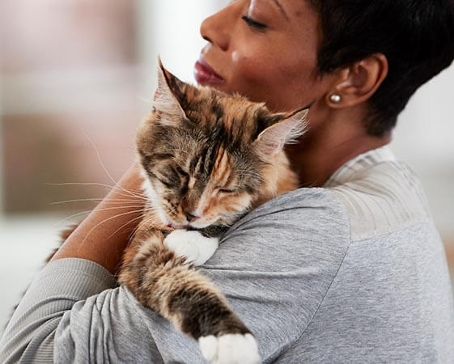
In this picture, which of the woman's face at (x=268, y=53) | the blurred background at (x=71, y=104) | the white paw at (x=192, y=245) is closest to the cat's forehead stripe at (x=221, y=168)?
the white paw at (x=192, y=245)

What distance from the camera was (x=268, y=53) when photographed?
1.40 m

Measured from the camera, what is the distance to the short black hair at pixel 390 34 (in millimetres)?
1366

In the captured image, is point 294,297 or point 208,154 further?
point 208,154

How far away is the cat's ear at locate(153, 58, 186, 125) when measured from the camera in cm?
120

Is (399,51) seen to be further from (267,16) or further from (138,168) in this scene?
(138,168)

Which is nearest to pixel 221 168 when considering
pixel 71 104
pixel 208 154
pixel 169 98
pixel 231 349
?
pixel 208 154

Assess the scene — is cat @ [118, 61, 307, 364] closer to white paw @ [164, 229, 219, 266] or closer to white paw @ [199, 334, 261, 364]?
white paw @ [164, 229, 219, 266]

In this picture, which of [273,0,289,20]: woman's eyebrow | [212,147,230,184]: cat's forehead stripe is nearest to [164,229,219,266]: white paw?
[212,147,230,184]: cat's forehead stripe

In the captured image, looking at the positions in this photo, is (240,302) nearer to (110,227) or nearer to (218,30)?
(110,227)

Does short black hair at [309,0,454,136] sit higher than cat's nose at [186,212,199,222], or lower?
higher

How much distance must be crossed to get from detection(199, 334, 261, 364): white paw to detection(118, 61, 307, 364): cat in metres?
0.16

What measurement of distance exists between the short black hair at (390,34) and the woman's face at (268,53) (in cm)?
3

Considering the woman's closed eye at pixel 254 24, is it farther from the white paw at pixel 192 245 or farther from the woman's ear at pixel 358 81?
the white paw at pixel 192 245

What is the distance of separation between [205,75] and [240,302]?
0.58 metres
